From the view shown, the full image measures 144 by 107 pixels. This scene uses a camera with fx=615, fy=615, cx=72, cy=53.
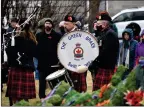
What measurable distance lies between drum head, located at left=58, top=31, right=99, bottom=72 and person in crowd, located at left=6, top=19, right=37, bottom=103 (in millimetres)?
636

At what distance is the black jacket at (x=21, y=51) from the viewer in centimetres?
909

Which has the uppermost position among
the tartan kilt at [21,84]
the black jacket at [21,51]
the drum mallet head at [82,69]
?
the black jacket at [21,51]

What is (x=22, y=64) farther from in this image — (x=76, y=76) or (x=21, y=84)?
(x=76, y=76)

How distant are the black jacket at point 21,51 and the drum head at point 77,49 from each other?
594mm

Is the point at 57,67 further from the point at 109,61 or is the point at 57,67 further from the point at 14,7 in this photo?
the point at 14,7

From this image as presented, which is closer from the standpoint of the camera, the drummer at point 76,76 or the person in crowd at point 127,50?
the drummer at point 76,76

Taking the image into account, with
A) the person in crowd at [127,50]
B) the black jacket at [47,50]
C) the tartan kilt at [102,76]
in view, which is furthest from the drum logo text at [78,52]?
the person in crowd at [127,50]

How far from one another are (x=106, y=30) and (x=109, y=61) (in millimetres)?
486

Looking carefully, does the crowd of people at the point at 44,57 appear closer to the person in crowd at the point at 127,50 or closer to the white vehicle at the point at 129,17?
the person in crowd at the point at 127,50

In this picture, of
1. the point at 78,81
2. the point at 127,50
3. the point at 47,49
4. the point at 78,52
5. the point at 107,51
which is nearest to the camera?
the point at 78,52

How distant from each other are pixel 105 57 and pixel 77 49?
2.94 ft

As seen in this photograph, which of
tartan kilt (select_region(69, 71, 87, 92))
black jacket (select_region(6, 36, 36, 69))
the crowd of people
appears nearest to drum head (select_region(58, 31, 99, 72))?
the crowd of people

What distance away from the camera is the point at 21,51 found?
358 inches

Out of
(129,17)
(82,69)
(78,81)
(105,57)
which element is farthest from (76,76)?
(129,17)
